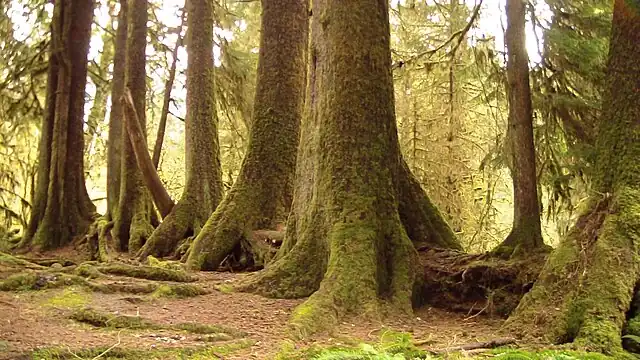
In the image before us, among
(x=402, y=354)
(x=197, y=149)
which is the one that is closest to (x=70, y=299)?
(x=402, y=354)

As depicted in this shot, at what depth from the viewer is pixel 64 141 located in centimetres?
1484

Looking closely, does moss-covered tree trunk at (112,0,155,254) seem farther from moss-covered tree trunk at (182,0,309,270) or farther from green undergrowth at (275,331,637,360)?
green undergrowth at (275,331,637,360)

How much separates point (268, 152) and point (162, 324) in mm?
5202

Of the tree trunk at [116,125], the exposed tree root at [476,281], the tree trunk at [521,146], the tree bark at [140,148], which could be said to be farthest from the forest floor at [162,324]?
the tree trunk at [116,125]

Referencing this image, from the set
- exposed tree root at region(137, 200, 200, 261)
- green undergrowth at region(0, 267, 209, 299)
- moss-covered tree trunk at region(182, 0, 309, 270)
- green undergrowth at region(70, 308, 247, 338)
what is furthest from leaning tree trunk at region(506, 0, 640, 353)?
exposed tree root at region(137, 200, 200, 261)

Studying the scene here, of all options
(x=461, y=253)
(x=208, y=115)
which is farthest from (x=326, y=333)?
(x=208, y=115)

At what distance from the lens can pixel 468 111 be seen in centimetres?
1734

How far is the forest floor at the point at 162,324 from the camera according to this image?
16.0ft

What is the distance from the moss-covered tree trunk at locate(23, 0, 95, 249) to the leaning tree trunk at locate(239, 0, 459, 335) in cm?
837

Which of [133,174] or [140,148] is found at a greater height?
[140,148]

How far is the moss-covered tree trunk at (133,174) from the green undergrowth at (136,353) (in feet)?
27.5

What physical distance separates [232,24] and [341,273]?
11554 mm

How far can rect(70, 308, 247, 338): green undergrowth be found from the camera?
566 centimetres

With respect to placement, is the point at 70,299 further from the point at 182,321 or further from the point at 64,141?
the point at 64,141
